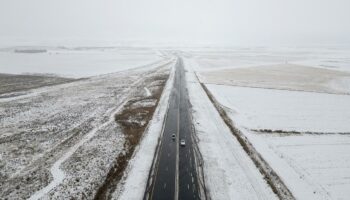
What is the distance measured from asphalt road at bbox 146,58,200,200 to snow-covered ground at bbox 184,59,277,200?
49.3 inches

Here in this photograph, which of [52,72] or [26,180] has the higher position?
[52,72]

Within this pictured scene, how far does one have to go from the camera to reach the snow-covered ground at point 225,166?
794 inches

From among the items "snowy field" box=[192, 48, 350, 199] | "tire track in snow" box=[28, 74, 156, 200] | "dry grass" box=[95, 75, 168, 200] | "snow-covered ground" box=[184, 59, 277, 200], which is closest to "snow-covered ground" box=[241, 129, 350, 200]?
"snowy field" box=[192, 48, 350, 199]

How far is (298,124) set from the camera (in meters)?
35.1

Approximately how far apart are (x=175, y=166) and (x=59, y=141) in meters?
13.4

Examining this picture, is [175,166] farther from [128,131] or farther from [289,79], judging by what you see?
[289,79]

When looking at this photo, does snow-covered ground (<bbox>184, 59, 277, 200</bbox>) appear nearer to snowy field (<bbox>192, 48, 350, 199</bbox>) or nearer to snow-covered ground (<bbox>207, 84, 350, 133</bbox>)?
snowy field (<bbox>192, 48, 350, 199</bbox>)

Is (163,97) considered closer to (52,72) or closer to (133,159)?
(133,159)

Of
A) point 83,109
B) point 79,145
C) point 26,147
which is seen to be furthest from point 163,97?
point 26,147

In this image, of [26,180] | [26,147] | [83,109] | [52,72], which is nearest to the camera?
[26,180]

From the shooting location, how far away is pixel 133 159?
24.9 metres

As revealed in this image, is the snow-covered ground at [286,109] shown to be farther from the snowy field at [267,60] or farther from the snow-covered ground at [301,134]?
the snowy field at [267,60]

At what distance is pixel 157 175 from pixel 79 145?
10.2 m

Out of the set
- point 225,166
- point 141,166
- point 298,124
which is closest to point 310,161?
point 225,166
